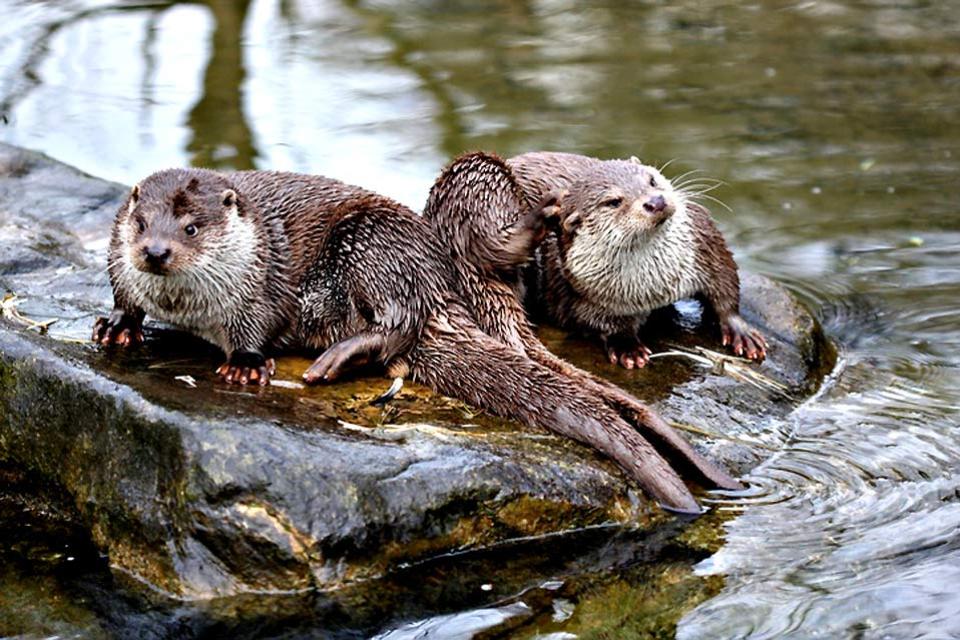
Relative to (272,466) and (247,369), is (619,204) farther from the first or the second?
(272,466)

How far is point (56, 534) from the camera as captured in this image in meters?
3.86

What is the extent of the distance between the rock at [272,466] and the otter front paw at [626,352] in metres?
0.25

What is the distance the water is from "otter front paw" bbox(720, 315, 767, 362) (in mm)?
257

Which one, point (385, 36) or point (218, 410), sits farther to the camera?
point (385, 36)

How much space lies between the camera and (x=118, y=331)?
4.29m

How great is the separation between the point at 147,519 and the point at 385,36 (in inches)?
282

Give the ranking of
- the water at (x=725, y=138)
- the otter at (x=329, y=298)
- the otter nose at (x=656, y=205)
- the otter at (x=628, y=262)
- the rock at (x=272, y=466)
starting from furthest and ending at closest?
the otter at (x=628, y=262) < the otter nose at (x=656, y=205) < the otter at (x=329, y=298) < the water at (x=725, y=138) < the rock at (x=272, y=466)

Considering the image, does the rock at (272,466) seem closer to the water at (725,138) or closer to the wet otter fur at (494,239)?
the water at (725,138)

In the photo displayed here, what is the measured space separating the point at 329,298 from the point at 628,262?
1.08 meters

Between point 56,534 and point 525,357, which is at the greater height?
point 525,357

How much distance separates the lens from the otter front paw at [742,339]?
4.81 metres

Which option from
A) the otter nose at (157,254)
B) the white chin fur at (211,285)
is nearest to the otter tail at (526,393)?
the white chin fur at (211,285)

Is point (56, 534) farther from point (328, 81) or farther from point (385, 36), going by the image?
point (385, 36)

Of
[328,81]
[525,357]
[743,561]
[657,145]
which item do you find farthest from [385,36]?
[743,561]
